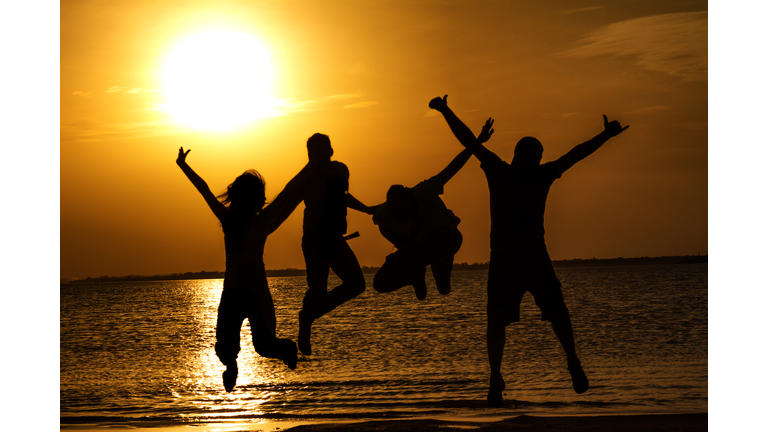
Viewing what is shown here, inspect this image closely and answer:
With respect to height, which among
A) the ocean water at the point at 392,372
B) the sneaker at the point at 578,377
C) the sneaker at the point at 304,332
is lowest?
the ocean water at the point at 392,372

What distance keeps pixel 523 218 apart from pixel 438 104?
51.3 inches

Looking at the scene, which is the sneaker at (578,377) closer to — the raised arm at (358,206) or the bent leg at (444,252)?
the bent leg at (444,252)

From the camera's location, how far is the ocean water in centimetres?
1588

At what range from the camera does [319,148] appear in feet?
19.7

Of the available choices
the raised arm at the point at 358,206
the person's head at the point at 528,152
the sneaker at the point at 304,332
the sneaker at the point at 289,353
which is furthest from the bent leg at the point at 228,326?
the person's head at the point at 528,152

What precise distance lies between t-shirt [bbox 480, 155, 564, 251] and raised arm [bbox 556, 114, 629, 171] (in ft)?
0.29

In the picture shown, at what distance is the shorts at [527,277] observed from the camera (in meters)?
5.88

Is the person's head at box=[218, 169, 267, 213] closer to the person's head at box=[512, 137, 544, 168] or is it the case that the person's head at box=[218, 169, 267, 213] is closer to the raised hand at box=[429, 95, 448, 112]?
the raised hand at box=[429, 95, 448, 112]

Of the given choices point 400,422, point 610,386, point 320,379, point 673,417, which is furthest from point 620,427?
point 320,379

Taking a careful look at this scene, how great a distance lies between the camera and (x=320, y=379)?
2281 cm

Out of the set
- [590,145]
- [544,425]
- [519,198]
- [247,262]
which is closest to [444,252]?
[519,198]

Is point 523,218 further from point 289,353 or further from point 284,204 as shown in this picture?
point 289,353

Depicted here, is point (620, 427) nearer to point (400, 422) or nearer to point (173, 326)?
point (400, 422)
